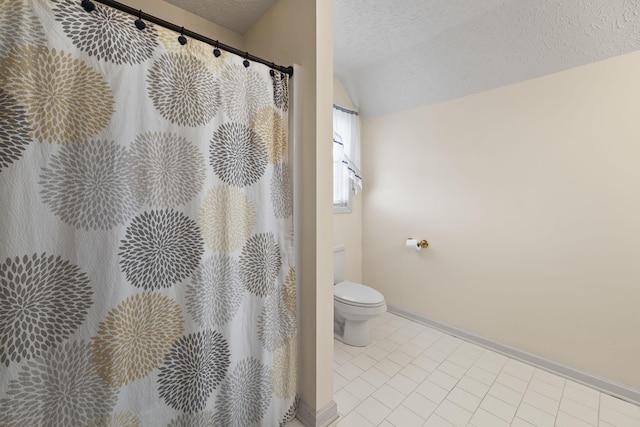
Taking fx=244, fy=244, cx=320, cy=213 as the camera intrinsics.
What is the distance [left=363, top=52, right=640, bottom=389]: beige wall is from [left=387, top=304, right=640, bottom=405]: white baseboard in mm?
40

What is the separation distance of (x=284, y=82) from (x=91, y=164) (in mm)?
912

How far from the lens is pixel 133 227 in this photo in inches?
34.5

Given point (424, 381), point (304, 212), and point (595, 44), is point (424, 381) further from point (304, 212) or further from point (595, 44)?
point (595, 44)

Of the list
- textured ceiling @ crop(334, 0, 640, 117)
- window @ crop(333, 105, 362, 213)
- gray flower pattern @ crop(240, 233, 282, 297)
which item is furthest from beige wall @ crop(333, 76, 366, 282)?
gray flower pattern @ crop(240, 233, 282, 297)

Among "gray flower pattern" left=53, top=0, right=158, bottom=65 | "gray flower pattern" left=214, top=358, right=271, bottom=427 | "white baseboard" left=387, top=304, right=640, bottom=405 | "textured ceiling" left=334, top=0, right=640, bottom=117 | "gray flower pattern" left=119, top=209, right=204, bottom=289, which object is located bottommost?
"white baseboard" left=387, top=304, right=640, bottom=405

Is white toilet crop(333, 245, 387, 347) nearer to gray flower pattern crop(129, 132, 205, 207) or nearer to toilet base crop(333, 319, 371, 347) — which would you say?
toilet base crop(333, 319, 371, 347)

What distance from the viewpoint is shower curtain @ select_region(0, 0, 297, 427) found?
719mm

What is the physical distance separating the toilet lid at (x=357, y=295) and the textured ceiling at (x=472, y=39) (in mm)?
1789

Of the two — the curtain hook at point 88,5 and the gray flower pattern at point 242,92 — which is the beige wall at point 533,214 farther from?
the curtain hook at point 88,5

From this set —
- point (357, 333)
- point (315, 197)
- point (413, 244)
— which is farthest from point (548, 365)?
point (315, 197)

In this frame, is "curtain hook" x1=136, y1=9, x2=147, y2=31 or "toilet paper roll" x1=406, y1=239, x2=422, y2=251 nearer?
"curtain hook" x1=136, y1=9, x2=147, y2=31

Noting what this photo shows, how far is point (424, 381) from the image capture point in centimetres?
161

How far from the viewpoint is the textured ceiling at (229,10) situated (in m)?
1.48

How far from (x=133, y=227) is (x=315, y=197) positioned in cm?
75
